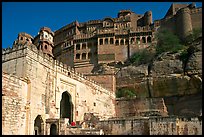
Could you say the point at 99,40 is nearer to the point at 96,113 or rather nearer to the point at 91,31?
the point at 91,31

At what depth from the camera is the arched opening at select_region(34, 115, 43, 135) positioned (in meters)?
21.1

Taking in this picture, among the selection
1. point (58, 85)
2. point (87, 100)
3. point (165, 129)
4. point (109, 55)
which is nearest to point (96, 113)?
point (87, 100)

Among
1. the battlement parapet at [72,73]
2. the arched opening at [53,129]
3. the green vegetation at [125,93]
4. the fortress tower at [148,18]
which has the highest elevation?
the fortress tower at [148,18]

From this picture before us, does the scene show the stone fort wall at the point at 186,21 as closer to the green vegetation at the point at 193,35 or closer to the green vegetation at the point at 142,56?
the green vegetation at the point at 193,35

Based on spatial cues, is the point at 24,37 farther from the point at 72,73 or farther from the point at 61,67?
the point at 61,67

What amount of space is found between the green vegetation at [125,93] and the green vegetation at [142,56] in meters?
7.19

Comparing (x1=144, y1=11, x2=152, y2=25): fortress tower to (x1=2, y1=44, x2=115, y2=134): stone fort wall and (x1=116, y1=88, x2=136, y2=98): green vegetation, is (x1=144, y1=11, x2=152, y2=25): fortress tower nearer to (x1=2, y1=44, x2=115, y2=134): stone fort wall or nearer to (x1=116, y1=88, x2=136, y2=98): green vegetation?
(x1=116, y1=88, x2=136, y2=98): green vegetation

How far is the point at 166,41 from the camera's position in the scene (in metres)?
45.3

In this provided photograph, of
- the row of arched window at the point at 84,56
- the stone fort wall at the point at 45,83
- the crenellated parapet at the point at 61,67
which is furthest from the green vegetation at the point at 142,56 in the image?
the stone fort wall at the point at 45,83

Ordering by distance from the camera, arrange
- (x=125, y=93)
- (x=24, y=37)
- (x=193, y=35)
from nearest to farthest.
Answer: (x=125, y=93)
(x=193, y=35)
(x=24, y=37)

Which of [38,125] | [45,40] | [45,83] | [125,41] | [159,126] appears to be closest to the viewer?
[159,126]

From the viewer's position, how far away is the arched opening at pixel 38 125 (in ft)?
69.4

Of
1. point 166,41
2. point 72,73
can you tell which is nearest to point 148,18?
point 166,41

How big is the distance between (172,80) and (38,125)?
17.3 meters
